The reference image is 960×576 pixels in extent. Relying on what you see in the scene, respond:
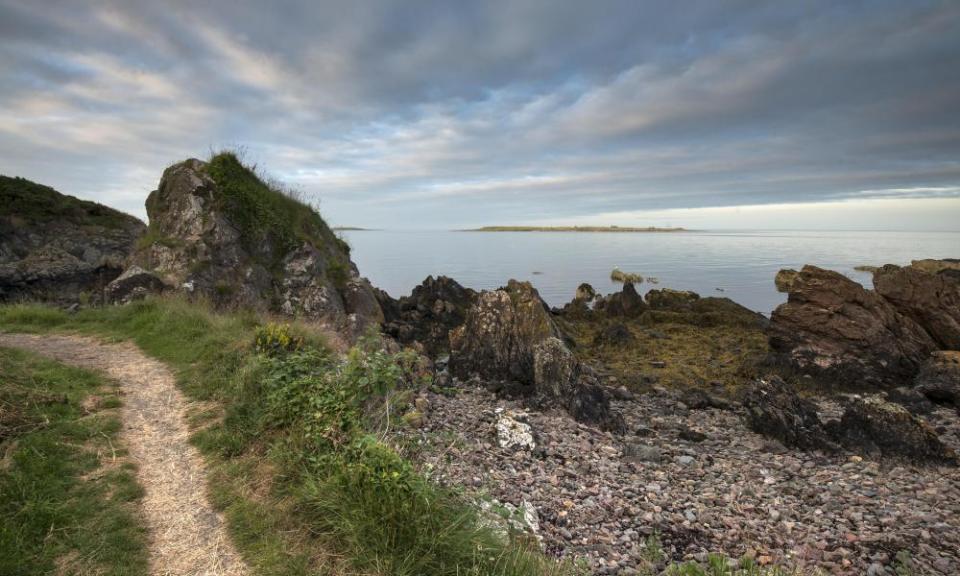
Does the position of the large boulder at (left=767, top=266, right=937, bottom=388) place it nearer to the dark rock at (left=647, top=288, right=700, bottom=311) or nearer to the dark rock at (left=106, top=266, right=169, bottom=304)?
the dark rock at (left=647, top=288, right=700, bottom=311)

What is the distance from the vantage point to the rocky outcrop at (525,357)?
1456cm

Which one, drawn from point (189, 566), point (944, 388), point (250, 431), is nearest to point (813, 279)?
point (944, 388)

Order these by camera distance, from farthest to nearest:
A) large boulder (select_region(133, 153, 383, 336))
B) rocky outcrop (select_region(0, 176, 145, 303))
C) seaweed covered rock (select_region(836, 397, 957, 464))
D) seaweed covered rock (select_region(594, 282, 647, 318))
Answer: seaweed covered rock (select_region(594, 282, 647, 318)), rocky outcrop (select_region(0, 176, 145, 303)), large boulder (select_region(133, 153, 383, 336)), seaweed covered rock (select_region(836, 397, 957, 464))

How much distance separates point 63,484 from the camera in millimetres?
6246

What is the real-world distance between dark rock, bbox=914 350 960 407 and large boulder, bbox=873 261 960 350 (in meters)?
2.59

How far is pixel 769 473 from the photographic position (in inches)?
432

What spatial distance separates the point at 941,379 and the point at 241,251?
27.3 metres

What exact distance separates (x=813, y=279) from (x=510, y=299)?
13.8 m

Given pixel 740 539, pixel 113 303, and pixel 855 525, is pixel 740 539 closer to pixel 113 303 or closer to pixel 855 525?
pixel 855 525

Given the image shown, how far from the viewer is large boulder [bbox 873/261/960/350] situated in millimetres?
20305

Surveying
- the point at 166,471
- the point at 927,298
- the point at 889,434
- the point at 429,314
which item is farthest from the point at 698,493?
the point at 429,314

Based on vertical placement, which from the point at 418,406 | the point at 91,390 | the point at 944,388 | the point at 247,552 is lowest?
the point at 944,388

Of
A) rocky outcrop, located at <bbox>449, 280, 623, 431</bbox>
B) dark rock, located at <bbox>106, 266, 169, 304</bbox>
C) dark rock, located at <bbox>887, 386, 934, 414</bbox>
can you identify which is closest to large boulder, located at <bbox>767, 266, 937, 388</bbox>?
dark rock, located at <bbox>887, 386, 934, 414</bbox>

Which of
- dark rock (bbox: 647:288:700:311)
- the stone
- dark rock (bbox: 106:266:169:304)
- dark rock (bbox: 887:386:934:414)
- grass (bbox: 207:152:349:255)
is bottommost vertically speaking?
dark rock (bbox: 887:386:934:414)
